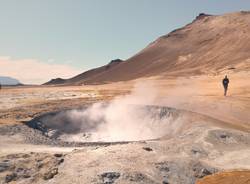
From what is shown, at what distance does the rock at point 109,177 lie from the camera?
1211cm

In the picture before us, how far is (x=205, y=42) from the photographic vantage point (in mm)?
124688

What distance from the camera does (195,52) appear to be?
387 ft

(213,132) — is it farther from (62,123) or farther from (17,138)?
(62,123)

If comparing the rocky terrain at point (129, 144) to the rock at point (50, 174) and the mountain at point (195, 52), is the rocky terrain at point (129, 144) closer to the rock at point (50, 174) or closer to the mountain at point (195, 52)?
the rock at point (50, 174)

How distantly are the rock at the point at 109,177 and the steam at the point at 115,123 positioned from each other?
10.4m

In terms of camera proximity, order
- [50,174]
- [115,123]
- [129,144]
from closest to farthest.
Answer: [50,174] < [129,144] < [115,123]

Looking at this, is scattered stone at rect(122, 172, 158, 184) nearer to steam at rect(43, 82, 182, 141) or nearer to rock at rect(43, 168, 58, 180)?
rock at rect(43, 168, 58, 180)

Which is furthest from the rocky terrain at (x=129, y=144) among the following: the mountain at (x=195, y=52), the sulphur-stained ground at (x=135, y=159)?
the mountain at (x=195, y=52)

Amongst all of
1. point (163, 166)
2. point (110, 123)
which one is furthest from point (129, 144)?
point (110, 123)

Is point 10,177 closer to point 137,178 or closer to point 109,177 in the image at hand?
point 109,177

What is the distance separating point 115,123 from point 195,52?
9580 centimetres

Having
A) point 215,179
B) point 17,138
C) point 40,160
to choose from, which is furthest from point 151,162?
point 17,138

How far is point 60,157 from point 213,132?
26.6 feet

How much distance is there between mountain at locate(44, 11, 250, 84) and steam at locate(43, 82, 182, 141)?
2316 inches
